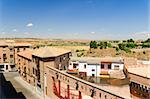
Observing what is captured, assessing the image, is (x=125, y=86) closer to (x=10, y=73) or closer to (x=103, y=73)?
(x=103, y=73)

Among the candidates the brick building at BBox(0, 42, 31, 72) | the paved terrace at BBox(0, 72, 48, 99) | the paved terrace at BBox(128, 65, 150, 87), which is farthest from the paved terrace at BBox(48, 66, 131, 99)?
the brick building at BBox(0, 42, 31, 72)

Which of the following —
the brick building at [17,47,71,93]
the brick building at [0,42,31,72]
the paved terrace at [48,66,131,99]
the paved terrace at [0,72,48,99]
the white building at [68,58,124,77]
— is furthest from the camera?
the brick building at [0,42,31,72]

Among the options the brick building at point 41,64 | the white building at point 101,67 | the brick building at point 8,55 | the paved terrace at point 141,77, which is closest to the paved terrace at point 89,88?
the brick building at point 41,64

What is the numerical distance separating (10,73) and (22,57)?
13.2 feet

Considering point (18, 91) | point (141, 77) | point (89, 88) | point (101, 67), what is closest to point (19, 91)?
point (18, 91)

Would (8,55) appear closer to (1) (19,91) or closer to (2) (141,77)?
(1) (19,91)

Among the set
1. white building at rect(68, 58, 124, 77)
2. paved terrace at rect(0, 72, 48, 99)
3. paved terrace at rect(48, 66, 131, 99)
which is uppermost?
paved terrace at rect(48, 66, 131, 99)

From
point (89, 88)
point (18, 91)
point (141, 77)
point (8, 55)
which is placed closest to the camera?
point (89, 88)

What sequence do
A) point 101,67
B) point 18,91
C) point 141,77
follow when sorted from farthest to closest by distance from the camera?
point 101,67 → point 18,91 → point 141,77

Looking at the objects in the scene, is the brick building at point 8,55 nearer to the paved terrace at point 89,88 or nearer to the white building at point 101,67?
the white building at point 101,67

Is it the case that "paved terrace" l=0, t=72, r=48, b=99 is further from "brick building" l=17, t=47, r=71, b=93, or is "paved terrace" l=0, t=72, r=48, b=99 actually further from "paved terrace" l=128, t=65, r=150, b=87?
"paved terrace" l=128, t=65, r=150, b=87

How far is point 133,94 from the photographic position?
53.6 feet

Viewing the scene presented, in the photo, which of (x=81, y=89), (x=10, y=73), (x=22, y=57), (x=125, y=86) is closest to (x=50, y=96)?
(x=81, y=89)

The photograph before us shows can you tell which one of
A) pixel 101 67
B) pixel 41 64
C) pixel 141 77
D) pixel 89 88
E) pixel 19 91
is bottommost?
pixel 19 91
